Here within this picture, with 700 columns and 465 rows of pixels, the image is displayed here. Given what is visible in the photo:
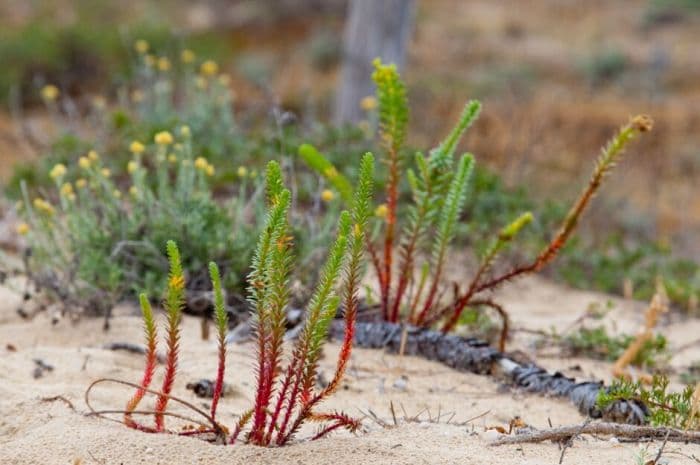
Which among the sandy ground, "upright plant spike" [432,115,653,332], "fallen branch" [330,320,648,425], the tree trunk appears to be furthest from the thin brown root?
the tree trunk

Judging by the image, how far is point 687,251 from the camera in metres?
7.91

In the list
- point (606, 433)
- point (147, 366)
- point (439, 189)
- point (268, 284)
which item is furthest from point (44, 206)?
point (606, 433)

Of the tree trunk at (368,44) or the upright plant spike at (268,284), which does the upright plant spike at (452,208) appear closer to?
the upright plant spike at (268,284)

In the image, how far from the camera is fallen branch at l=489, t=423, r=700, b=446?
2.15 metres

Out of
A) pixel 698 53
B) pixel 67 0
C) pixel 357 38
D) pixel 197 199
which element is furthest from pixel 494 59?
pixel 197 199

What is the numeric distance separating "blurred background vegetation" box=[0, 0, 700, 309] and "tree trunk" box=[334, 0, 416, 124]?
1.32ft

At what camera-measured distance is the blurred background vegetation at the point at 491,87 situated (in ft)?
19.5

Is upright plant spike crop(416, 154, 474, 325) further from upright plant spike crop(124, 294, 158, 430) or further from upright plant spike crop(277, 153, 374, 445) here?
upright plant spike crop(124, 294, 158, 430)

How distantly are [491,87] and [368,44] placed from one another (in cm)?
766

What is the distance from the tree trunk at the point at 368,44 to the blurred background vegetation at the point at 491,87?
1.32ft

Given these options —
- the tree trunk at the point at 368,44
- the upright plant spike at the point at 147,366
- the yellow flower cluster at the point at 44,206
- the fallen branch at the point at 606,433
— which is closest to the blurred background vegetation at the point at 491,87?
the tree trunk at the point at 368,44

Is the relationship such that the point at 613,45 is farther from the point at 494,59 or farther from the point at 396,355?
the point at 396,355

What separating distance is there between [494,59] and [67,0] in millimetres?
8977

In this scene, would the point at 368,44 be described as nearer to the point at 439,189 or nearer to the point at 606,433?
the point at 439,189
